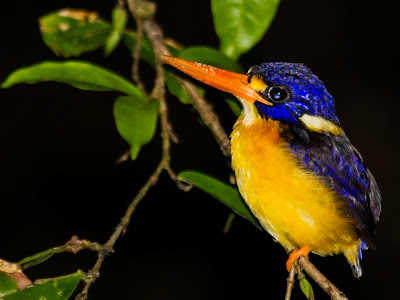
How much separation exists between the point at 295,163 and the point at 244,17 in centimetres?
71

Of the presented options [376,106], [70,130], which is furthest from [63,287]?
[376,106]

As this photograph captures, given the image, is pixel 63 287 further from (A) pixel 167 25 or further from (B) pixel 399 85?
(B) pixel 399 85

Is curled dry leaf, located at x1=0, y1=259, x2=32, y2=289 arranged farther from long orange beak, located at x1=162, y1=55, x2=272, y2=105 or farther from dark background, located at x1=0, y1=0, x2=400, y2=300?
dark background, located at x1=0, y1=0, x2=400, y2=300

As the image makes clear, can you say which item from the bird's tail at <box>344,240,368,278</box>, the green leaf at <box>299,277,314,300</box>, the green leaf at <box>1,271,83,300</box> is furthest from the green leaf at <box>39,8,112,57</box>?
the bird's tail at <box>344,240,368,278</box>

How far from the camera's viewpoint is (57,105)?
21.8 ft

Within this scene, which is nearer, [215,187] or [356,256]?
[215,187]

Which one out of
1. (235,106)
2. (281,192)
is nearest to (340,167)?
(281,192)

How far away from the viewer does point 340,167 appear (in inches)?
120

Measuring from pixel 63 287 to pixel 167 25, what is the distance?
5.28m

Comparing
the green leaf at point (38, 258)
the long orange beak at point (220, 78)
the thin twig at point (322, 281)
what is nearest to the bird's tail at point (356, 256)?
the thin twig at point (322, 281)

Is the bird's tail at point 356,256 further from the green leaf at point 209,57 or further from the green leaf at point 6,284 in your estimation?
the green leaf at point 6,284

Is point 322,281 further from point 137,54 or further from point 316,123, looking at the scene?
point 137,54

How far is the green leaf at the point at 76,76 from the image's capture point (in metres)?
2.22

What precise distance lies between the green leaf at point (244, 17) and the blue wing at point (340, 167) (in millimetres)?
618
